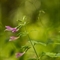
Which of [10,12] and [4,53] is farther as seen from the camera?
[10,12]

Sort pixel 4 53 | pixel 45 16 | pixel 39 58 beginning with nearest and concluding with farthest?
pixel 39 58 → pixel 4 53 → pixel 45 16

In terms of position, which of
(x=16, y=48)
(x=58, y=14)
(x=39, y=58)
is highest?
(x=58, y=14)

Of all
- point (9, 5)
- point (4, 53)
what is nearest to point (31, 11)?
point (9, 5)

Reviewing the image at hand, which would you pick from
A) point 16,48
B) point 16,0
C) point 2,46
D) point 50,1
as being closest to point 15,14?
point 16,0

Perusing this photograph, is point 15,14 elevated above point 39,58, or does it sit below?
above

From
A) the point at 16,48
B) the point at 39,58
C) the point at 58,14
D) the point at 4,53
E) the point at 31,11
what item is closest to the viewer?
the point at 39,58

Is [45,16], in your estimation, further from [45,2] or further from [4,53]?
[4,53]

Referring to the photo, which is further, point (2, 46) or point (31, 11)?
point (31, 11)

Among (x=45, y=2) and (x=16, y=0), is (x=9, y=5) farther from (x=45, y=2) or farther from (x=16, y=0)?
(x=45, y=2)

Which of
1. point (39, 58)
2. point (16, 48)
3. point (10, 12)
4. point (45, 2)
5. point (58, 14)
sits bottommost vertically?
point (39, 58)
